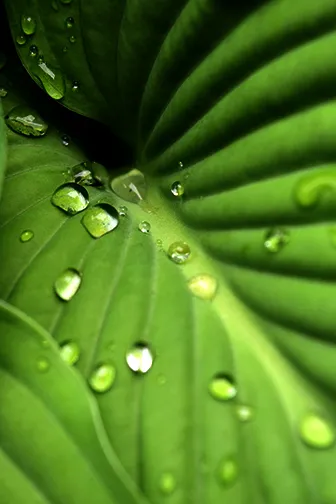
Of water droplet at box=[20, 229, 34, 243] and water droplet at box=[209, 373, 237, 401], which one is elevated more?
water droplet at box=[20, 229, 34, 243]

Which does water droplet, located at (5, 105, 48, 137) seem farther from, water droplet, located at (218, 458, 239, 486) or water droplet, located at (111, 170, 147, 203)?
water droplet, located at (218, 458, 239, 486)

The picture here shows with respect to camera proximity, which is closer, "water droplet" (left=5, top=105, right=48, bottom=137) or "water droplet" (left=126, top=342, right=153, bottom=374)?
"water droplet" (left=126, top=342, right=153, bottom=374)

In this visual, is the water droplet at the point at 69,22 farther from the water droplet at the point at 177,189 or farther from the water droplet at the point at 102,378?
the water droplet at the point at 102,378

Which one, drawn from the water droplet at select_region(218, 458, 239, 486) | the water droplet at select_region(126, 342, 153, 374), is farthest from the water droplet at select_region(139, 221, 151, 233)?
the water droplet at select_region(218, 458, 239, 486)

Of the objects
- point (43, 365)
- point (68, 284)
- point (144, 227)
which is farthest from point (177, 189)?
point (43, 365)

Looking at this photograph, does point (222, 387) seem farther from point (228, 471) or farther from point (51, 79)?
point (51, 79)

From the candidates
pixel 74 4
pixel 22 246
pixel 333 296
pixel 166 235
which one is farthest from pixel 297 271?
pixel 74 4
